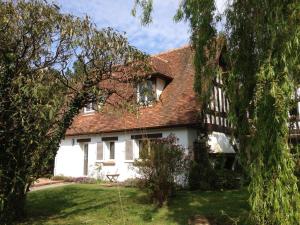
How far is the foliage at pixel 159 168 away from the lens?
1205 centimetres

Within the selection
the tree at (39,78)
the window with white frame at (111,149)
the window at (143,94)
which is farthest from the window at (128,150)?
the tree at (39,78)

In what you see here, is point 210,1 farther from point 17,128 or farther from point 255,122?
point 17,128

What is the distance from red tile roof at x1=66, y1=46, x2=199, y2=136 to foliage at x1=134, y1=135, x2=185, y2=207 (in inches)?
157

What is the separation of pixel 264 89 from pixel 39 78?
183 inches

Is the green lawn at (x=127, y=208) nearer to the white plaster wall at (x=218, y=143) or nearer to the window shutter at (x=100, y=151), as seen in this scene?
the white plaster wall at (x=218, y=143)

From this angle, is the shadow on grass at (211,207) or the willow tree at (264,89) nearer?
the willow tree at (264,89)

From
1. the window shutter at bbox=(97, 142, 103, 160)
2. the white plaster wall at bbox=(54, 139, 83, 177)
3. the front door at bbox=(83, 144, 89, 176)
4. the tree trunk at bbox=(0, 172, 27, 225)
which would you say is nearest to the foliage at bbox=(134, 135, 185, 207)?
the tree trunk at bbox=(0, 172, 27, 225)

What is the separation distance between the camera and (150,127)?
1841 cm

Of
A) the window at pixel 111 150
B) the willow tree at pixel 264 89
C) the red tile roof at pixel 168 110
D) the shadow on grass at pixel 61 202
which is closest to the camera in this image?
the willow tree at pixel 264 89

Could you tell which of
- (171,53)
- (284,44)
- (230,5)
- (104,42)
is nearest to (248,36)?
(230,5)

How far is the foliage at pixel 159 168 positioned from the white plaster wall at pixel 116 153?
12.0 feet

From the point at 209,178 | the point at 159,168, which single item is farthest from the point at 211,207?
the point at 209,178

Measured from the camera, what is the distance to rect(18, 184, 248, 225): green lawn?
33.8 ft

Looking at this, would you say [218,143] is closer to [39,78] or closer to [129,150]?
[129,150]
